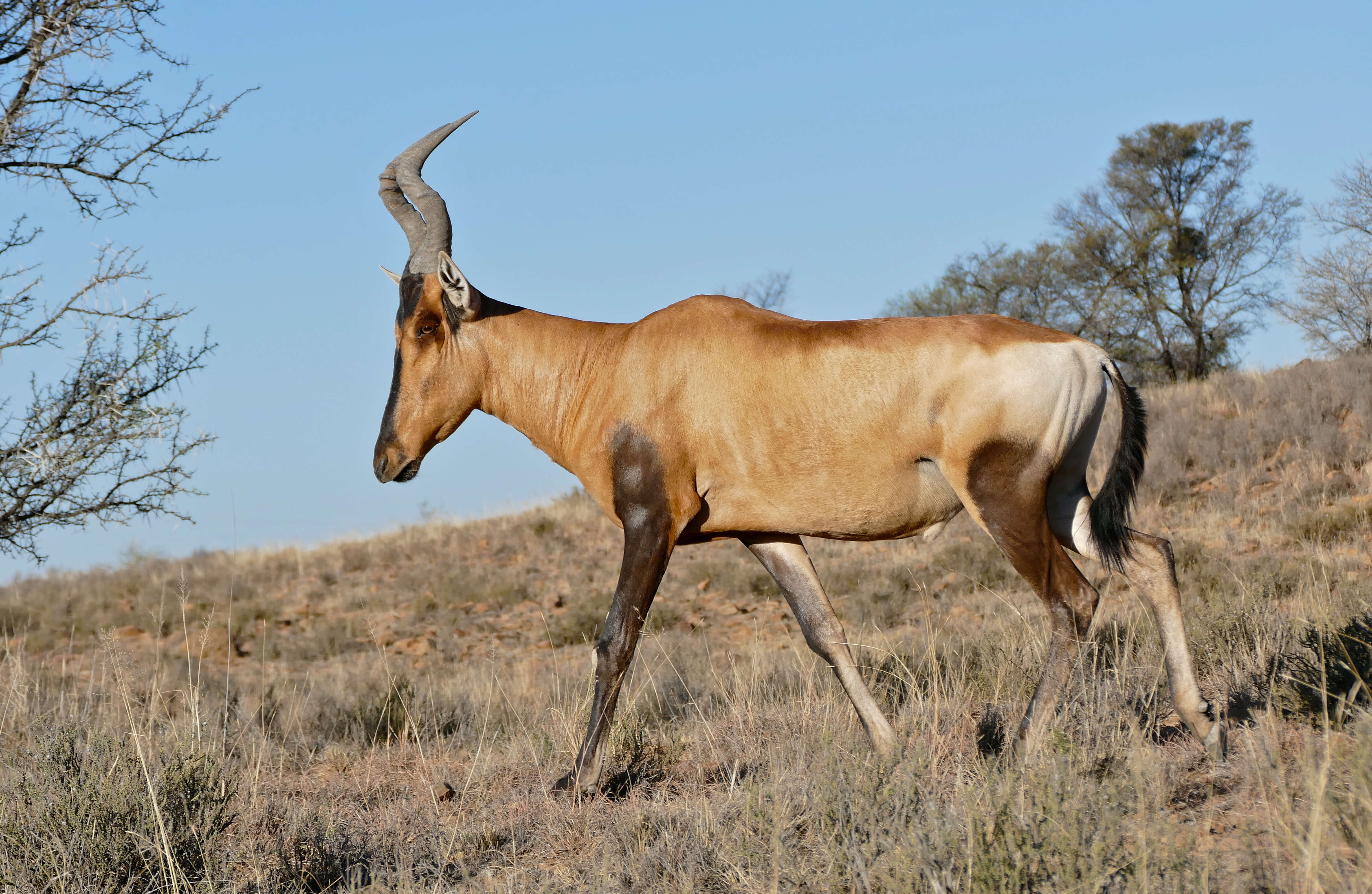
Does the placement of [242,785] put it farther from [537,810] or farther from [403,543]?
[403,543]

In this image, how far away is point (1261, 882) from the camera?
3141mm

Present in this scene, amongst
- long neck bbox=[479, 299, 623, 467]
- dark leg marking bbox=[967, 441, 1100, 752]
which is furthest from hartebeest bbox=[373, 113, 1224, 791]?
long neck bbox=[479, 299, 623, 467]

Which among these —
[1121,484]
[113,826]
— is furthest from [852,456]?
[113,826]

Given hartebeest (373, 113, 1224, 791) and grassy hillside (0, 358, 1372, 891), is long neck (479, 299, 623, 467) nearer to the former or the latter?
hartebeest (373, 113, 1224, 791)

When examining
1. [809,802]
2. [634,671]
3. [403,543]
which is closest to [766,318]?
[809,802]

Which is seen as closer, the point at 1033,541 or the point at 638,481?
the point at 1033,541

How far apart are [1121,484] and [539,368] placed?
10.6ft

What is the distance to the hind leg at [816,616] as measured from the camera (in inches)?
211

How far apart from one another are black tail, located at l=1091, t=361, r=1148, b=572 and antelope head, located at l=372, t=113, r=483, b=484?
11.6 feet

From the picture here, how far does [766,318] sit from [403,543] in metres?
18.7

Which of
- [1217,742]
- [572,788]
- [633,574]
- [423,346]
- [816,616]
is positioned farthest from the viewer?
[423,346]

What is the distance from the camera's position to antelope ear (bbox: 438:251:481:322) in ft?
19.6

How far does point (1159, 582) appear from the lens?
17.2 ft

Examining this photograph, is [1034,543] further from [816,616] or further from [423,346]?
[423,346]
